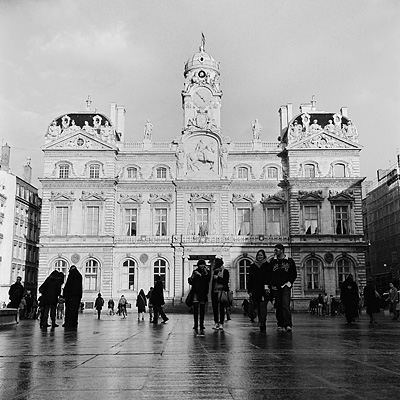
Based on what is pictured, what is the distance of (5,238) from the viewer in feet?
207

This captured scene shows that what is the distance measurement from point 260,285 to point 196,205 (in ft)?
131

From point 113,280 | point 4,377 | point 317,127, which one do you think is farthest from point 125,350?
point 317,127

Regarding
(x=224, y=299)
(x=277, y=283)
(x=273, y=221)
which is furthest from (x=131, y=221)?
(x=277, y=283)

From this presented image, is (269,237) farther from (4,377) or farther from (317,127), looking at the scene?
(4,377)

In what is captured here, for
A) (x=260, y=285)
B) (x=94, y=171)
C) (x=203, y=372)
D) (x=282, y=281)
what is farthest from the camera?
(x=94, y=171)

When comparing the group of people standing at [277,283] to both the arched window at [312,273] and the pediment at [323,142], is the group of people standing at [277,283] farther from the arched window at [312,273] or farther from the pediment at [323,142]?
the pediment at [323,142]

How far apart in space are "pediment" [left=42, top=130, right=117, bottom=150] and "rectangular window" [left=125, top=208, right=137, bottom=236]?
6.77 meters

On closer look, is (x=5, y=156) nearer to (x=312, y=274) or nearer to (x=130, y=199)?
(x=130, y=199)

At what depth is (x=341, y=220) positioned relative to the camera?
55250 mm

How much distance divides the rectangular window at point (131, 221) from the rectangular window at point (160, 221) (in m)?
2.19

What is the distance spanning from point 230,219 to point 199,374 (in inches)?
1929

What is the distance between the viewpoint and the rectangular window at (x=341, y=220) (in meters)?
55.0

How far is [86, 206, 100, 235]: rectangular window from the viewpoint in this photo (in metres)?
54.9

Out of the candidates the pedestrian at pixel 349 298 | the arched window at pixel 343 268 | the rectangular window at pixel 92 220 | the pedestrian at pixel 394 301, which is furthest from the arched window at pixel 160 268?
the pedestrian at pixel 349 298
